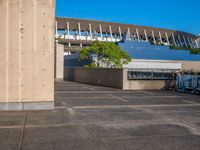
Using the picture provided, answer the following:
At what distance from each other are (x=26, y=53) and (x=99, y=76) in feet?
55.7

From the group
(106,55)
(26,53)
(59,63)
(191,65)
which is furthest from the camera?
(191,65)

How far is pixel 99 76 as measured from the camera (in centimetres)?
2738

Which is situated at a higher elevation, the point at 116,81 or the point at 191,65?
the point at 191,65

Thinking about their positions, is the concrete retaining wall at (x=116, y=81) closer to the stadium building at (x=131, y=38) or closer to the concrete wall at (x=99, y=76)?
the concrete wall at (x=99, y=76)

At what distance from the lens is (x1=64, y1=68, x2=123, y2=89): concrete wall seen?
23219mm

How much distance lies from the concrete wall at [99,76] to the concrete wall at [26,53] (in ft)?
39.7

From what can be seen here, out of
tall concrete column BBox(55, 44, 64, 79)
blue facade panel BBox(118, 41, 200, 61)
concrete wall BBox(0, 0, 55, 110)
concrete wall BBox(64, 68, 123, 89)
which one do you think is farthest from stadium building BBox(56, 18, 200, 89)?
concrete wall BBox(0, 0, 55, 110)

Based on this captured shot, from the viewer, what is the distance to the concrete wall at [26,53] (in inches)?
409

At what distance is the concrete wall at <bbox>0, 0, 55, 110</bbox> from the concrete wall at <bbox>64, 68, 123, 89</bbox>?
12.1 meters

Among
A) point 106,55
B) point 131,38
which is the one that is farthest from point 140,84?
point 131,38

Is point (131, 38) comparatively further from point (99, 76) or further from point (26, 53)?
point (26, 53)

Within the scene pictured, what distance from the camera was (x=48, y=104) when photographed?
10844 mm

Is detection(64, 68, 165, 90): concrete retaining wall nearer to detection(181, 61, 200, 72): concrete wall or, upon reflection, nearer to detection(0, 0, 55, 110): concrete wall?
detection(0, 0, 55, 110): concrete wall

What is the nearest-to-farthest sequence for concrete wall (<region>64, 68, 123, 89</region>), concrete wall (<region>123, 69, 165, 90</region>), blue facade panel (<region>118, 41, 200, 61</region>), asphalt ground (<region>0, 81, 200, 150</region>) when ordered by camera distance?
asphalt ground (<region>0, 81, 200, 150</region>) < concrete wall (<region>123, 69, 165, 90</region>) < concrete wall (<region>64, 68, 123, 89</region>) < blue facade panel (<region>118, 41, 200, 61</region>)
